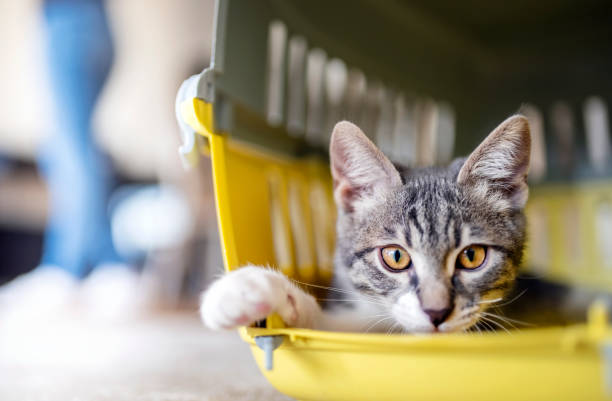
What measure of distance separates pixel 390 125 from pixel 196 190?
1.26 m

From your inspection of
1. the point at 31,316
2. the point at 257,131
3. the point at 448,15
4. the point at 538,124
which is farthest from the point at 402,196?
the point at 31,316

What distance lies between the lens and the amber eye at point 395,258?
34.0 inches

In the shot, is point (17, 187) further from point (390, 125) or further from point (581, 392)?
point (581, 392)

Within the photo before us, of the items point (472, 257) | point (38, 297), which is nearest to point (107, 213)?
point (38, 297)

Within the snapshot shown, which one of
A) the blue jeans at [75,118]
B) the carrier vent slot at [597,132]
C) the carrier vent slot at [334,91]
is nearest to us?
the carrier vent slot at [334,91]

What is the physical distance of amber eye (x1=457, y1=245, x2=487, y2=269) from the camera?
0.84 metres

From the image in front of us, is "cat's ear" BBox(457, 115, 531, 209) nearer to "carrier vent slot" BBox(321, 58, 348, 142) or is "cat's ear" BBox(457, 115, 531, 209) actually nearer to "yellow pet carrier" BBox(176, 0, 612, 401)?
"yellow pet carrier" BBox(176, 0, 612, 401)

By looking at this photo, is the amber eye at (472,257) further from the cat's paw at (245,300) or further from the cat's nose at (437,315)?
the cat's paw at (245,300)

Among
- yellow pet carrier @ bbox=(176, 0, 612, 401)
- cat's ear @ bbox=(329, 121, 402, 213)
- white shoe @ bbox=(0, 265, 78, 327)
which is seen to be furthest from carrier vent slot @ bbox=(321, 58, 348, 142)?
white shoe @ bbox=(0, 265, 78, 327)

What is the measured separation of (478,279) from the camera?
0.84 meters

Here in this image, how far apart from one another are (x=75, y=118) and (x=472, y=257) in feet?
6.49

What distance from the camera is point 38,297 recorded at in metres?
2.08

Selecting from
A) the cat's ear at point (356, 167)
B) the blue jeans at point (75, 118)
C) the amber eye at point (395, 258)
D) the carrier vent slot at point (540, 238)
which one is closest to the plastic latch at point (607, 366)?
the amber eye at point (395, 258)

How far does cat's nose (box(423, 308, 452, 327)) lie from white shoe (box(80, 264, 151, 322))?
1.73 m
